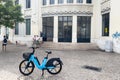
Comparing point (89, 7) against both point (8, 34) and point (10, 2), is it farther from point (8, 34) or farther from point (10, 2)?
point (8, 34)

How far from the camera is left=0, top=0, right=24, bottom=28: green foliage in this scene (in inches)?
717

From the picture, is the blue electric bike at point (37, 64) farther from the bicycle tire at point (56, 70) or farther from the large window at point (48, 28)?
the large window at point (48, 28)

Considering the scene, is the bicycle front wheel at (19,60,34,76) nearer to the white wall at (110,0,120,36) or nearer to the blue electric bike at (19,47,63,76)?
the blue electric bike at (19,47,63,76)

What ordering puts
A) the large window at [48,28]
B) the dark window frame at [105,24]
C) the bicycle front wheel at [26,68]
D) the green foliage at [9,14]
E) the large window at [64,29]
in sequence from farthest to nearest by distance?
the large window at [48,28] → the large window at [64,29] → the dark window frame at [105,24] → the green foliage at [9,14] → the bicycle front wheel at [26,68]

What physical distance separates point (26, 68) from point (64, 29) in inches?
785

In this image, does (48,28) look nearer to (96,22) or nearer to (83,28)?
(83,28)

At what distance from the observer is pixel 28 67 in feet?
30.5

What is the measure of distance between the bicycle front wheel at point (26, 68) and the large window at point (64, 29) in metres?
19.3

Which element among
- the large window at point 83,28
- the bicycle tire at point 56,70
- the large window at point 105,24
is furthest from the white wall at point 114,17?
the bicycle tire at point 56,70

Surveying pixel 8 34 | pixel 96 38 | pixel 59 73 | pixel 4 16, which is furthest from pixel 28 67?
pixel 8 34

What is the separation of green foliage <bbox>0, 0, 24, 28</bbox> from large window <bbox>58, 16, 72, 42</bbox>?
9.70m

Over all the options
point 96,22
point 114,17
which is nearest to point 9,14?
point 114,17

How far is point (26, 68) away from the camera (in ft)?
30.2

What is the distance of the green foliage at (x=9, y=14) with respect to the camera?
18.2 m
